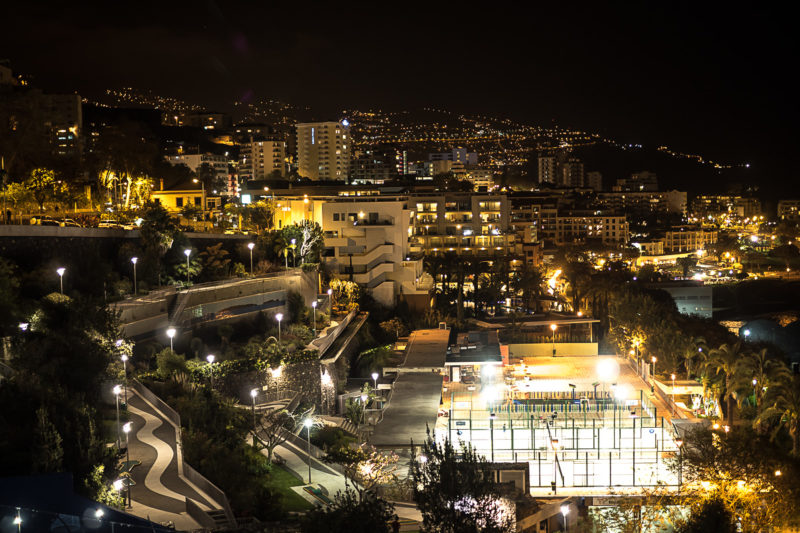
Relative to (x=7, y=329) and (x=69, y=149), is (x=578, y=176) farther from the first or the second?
(x=7, y=329)

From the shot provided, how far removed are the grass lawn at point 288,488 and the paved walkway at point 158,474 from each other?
2413 mm

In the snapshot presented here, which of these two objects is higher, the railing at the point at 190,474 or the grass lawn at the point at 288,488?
the railing at the point at 190,474

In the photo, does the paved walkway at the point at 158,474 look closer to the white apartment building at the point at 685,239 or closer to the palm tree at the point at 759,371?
the palm tree at the point at 759,371

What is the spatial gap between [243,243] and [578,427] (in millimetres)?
18097

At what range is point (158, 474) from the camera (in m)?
14.7

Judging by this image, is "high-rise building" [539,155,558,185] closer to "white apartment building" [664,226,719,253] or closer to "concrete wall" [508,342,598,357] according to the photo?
"white apartment building" [664,226,719,253]

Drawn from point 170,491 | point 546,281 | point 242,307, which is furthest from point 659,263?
point 170,491

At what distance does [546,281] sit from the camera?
194ft

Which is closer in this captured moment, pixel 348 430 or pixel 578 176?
pixel 348 430

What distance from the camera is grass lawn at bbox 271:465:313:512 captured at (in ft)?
53.6

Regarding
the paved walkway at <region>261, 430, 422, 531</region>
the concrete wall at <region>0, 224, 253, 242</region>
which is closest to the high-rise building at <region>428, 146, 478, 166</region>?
the concrete wall at <region>0, 224, 253, 242</region>

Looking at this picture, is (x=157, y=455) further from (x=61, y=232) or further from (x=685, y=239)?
(x=685, y=239)

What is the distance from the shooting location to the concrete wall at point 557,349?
3391cm

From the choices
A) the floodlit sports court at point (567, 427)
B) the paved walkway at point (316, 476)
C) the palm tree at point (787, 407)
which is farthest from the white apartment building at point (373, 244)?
the paved walkway at point (316, 476)
